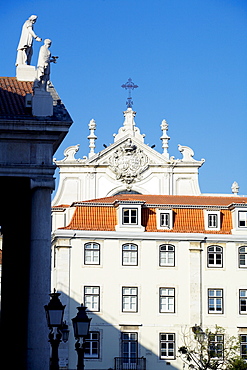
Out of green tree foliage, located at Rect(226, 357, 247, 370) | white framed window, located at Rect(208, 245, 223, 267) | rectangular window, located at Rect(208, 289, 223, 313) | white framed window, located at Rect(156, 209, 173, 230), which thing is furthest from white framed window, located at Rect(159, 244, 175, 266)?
green tree foliage, located at Rect(226, 357, 247, 370)

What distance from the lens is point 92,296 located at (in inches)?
2542

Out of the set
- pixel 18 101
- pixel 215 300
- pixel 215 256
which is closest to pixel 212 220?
pixel 215 256

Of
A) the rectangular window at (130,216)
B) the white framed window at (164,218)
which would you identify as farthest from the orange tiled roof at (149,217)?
the rectangular window at (130,216)

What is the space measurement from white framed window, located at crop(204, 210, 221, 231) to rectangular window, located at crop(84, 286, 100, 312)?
819 cm

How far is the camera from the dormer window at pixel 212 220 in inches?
2665

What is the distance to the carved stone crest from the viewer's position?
86438 millimetres

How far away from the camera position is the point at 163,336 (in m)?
64.0

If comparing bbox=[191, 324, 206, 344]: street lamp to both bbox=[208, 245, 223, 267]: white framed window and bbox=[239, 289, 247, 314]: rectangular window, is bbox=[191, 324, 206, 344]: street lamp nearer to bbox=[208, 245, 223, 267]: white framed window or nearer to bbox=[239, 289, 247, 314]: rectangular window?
bbox=[239, 289, 247, 314]: rectangular window

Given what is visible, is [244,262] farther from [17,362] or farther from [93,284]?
[17,362]

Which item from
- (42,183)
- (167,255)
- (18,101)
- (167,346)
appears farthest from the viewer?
(167,255)

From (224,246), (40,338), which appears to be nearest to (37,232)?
(40,338)

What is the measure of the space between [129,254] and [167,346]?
5.96 m

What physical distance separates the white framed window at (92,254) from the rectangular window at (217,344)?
812cm

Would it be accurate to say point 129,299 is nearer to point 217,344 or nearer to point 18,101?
point 217,344
